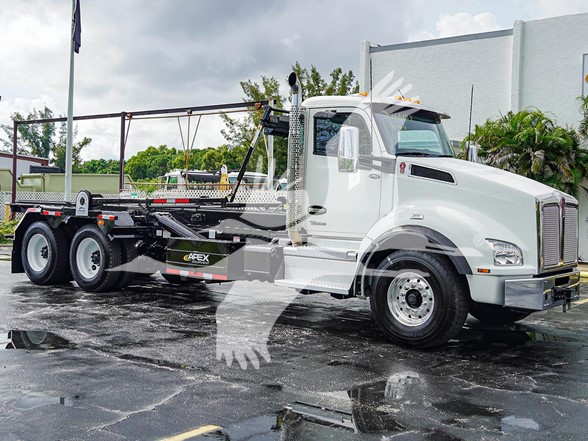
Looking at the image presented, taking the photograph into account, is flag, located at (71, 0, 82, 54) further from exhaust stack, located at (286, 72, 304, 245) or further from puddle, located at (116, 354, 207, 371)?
puddle, located at (116, 354, 207, 371)

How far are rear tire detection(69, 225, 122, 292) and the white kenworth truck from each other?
100cm

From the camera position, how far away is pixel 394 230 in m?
7.42

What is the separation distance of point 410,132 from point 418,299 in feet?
7.08

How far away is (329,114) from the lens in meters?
8.32

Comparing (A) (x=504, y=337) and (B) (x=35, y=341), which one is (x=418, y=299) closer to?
(A) (x=504, y=337)

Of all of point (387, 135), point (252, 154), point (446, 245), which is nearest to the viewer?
point (446, 245)

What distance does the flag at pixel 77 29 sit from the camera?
813 inches

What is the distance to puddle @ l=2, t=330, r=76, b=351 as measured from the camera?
7016mm

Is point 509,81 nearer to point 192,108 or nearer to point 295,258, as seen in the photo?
point 192,108

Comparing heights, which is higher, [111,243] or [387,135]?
[387,135]

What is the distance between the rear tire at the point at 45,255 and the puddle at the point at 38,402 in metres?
6.67

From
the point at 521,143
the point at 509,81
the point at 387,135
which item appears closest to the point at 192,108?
the point at 387,135

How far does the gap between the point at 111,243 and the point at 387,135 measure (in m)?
5.12

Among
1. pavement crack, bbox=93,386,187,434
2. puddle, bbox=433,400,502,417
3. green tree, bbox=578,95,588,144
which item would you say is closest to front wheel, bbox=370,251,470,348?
puddle, bbox=433,400,502,417
